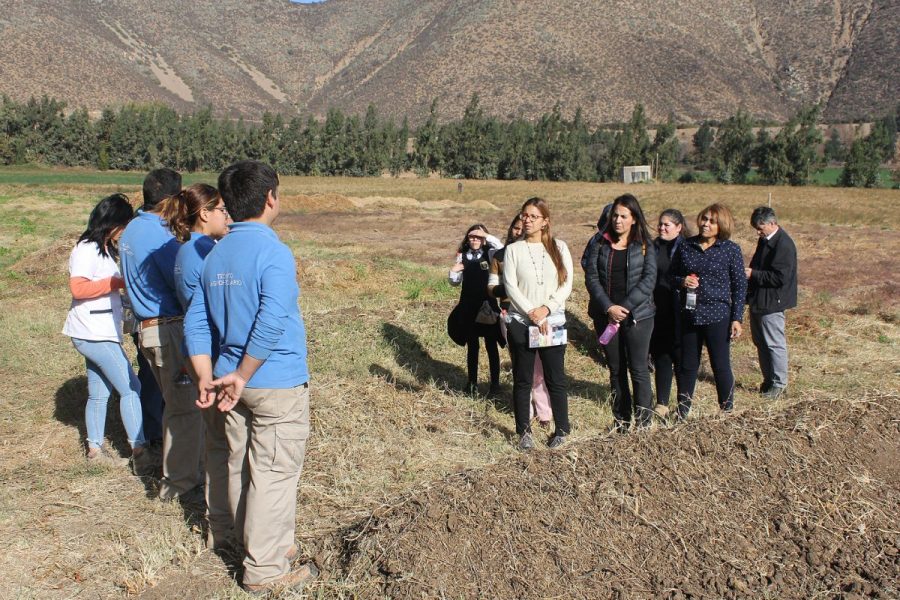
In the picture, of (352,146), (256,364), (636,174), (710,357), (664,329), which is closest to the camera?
(256,364)

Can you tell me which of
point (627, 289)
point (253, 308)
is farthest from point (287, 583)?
point (627, 289)

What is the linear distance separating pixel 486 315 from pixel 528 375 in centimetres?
106

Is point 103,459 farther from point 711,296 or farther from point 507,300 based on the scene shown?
point 711,296

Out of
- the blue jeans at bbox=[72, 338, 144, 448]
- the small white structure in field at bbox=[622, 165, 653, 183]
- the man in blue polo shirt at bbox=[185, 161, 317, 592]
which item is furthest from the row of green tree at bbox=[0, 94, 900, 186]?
the man in blue polo shirt at bbox=[185, 161, 317, 592]

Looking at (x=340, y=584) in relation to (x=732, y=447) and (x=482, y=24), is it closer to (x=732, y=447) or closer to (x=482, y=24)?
(x=732, y=447)

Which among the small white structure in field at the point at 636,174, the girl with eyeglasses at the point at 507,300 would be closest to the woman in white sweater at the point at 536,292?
the girl with eyeglasses at the point at 507,300

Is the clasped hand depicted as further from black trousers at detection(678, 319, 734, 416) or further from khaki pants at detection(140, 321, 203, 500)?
black trousers at detection(678, 319, 734, 416)

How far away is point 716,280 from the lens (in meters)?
5.42

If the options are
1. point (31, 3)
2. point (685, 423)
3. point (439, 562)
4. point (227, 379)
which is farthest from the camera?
point (31, 3)

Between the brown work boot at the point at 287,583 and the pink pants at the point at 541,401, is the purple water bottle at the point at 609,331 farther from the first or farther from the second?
the brown work boot at the point at 287,583

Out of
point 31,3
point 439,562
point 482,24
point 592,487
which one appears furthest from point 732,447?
point 31,3

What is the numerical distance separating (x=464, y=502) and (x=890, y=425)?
3.05m

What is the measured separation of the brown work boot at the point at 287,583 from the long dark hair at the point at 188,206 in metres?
1.97

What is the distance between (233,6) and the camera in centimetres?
15825
